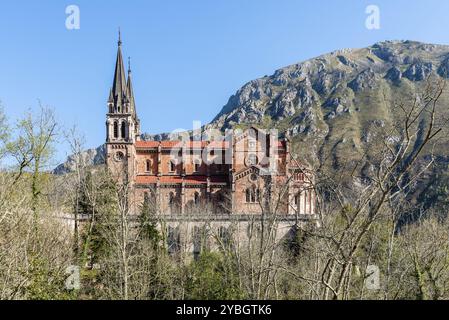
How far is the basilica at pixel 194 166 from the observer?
57156mm

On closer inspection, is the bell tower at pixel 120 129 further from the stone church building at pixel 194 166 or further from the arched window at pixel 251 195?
the arched window at pixel 251 195

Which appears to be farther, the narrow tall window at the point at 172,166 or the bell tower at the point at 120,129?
the narrow tall window at the point at 172,166

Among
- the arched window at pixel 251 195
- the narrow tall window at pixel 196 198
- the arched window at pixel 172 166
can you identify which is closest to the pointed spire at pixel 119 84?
the arched window at pixel 172 166

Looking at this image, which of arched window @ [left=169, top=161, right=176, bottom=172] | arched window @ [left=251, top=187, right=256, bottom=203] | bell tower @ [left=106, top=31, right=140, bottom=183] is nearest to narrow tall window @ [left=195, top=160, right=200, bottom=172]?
arched window @ [left=169, top=161, right=176, bottom=172]

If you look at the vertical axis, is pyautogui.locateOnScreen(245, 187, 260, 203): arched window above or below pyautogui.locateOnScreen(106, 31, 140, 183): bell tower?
below

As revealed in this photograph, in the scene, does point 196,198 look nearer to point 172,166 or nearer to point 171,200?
point 171,200

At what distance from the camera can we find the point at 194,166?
65.4 m

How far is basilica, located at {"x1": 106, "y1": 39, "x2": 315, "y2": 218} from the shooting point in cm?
5716

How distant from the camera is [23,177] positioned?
26047 mm

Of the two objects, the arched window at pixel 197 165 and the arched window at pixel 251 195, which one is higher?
the arched window at pixel 197 165

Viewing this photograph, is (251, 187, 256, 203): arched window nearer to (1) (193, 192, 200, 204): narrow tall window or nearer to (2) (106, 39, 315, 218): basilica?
(2) (106, 39, 315, 218): basilica

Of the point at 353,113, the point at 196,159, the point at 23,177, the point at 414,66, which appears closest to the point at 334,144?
the point at 353,113

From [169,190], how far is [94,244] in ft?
82.8
